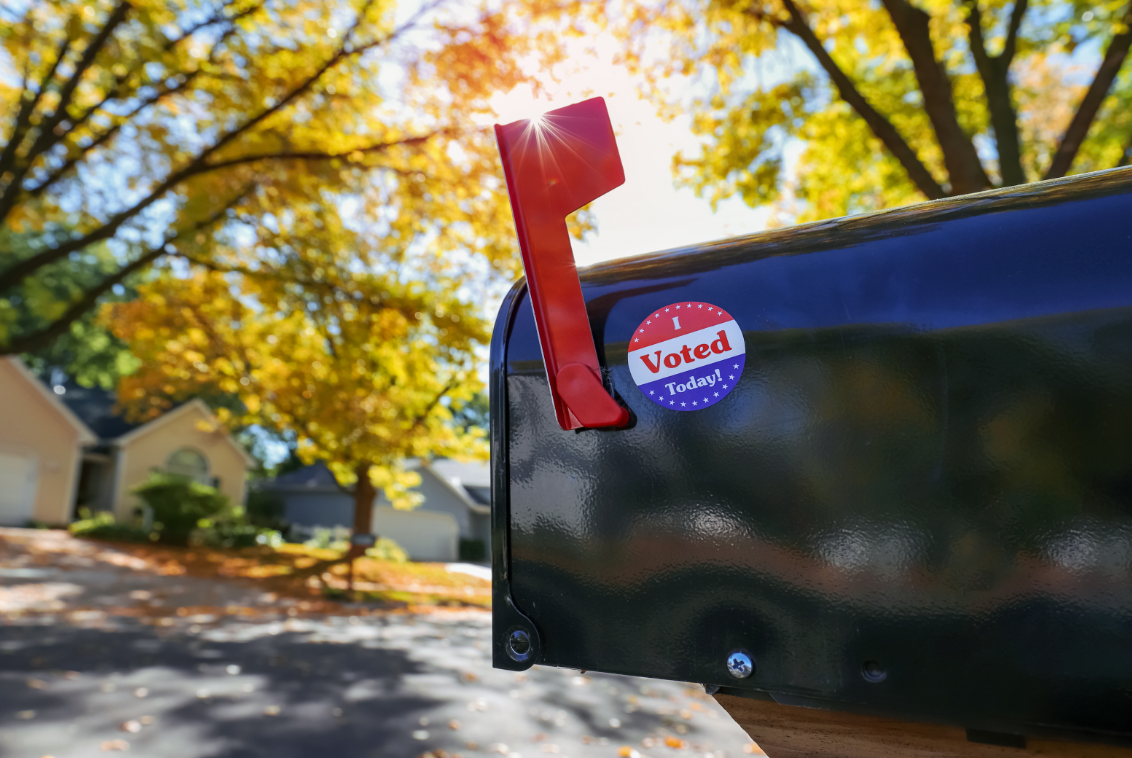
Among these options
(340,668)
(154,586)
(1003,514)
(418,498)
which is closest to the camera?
(1003,514)

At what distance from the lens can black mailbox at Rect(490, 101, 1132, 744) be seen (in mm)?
947

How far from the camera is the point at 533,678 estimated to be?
7.58 metres

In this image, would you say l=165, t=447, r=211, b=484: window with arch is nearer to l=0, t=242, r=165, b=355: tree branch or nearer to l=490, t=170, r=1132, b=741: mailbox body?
l=0, t=242, r=165, b=355: tree branch

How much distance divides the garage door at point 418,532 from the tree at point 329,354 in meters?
15.1

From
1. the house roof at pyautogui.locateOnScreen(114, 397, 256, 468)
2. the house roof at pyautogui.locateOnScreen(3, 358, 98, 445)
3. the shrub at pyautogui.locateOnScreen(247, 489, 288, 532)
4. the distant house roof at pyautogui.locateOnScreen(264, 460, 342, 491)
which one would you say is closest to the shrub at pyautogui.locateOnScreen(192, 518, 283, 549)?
the house roof at pyautogui.locateOnScreen(114, 397, 256, 468)

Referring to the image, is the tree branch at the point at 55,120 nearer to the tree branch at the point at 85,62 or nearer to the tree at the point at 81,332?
the tree branch at the point at 85,62

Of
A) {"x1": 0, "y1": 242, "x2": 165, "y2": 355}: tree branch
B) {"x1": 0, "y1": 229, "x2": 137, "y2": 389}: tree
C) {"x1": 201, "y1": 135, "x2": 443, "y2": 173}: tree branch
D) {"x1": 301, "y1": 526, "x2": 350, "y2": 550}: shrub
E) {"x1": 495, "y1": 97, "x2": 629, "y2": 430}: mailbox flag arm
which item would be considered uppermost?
{"x1": 0, "y1": 229, "x2": 137, "y2": 389}: tree

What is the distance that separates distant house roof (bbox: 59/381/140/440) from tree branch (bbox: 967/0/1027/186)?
94.7ft

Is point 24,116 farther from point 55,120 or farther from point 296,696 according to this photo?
point 296,696

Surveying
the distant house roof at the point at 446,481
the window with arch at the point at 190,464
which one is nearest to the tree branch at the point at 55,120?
the window with arch at the point at 190,464

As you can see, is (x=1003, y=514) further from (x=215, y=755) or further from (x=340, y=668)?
(x=340, y=668)

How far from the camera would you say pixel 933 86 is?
6176 millimetres

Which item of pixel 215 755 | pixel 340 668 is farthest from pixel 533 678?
pixel 215 755

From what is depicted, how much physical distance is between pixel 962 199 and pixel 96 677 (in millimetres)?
8005
